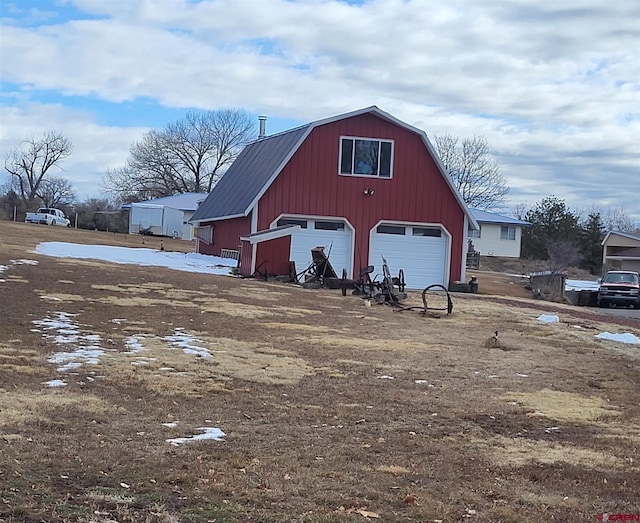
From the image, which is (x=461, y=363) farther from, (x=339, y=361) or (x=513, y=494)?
(x=513, y=494)

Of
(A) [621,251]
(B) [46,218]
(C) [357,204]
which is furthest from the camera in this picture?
(B) [46,218]

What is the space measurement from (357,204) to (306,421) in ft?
70.4

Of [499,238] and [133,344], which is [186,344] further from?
[499,238]

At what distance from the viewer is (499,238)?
6116cm

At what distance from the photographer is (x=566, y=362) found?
13.1m

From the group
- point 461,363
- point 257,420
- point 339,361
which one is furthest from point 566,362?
point 257,420

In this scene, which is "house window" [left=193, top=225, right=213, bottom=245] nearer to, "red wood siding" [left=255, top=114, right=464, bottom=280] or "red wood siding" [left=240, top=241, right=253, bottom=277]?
"red wood siding" [left=240, top=241, right=253, bottom=277]

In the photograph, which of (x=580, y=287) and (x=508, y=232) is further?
(x=508, y=232)

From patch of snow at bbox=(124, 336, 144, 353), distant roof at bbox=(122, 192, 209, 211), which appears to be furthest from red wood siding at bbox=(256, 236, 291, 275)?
distant roof at bbox=(122, 192, 209, 211)

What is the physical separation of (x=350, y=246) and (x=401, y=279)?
568cm

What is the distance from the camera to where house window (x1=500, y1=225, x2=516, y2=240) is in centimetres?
6100

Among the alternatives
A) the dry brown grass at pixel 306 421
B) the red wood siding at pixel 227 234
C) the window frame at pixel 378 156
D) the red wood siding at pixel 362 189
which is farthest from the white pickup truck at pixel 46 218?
the dry brown grass at pixel 306 421

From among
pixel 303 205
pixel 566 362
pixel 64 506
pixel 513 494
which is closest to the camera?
pixel 64 506

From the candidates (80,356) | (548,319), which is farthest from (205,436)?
(548,319)
